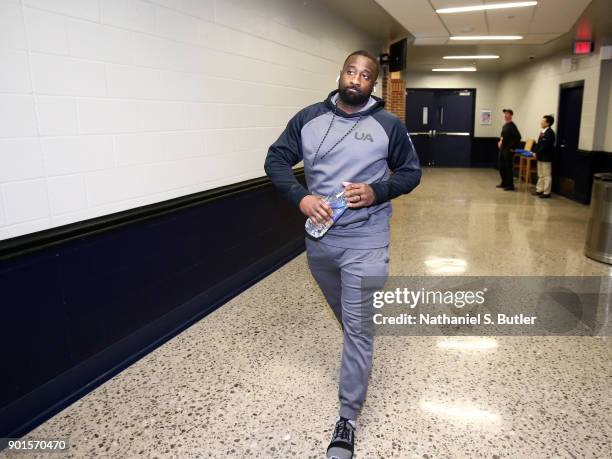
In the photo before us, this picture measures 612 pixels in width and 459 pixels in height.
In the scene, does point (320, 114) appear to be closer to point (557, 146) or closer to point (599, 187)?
point (599, 187)

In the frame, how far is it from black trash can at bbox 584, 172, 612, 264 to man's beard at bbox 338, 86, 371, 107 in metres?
3.67

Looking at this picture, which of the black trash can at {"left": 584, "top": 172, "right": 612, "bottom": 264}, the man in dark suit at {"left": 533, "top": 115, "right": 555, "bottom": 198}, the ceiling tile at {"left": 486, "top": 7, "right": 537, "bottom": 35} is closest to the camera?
the black trash can at {"left": 584, "top": 172, "right": 612, "bottom": 264}

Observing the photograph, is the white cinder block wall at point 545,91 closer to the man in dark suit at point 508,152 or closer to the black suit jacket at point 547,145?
the black suit jacket at point 547,145

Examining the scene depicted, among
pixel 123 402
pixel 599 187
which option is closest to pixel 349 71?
pixel 123 402

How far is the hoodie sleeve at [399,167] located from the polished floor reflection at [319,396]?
1.07 m

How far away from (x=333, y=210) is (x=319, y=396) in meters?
1.05

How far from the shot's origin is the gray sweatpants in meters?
1.92

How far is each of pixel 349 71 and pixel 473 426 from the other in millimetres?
1678

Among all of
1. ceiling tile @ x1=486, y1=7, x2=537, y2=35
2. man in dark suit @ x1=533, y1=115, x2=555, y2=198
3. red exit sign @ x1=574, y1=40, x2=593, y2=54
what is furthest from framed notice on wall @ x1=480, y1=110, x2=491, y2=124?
ceiling tile @ x1=486, y1=7, x2=537, y2=35

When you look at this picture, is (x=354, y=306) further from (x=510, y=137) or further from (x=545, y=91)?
(x=545, y=91)

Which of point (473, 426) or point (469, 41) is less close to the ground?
point (469, 41)

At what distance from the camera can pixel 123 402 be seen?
2.30 m

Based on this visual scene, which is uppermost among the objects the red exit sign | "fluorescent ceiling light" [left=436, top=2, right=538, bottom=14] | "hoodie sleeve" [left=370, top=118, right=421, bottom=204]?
"fluorescent ceiling light" [left=436, top=2, right=538, bottom=14]

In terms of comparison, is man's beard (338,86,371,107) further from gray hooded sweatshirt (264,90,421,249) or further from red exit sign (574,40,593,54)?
red exit sign (574,40,593,54)
